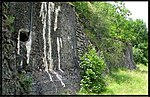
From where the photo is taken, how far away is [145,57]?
4778 centimetres

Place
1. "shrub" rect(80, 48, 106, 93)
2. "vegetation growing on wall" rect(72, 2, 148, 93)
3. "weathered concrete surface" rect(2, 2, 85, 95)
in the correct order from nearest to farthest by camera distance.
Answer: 1. "weathered concrete surface" rect(2, 2, 85, 95)
2. "shrub" rect(80, 48, 106, 93)
3. "vegetation growing on wall" rect(72, 2, 148, 93)

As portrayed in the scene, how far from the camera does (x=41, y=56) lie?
12.1 meters

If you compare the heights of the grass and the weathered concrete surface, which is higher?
the weathered concrete surface

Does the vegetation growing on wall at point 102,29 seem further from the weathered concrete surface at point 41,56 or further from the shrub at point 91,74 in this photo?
the weathered concrete surface at point 41,56

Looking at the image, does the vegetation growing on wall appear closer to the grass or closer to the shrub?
the shrub

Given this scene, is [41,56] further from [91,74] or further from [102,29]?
[102,29]

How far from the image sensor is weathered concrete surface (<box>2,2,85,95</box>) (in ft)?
35.9

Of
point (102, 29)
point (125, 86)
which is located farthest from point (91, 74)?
point (102, 29)

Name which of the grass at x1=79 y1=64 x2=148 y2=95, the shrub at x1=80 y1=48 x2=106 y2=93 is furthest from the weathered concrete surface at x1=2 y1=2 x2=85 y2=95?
the grass at x1=79 y1=64 x2=148 y2=95

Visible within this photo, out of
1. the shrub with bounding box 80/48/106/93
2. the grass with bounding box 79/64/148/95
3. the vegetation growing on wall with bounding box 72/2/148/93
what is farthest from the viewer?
the vegetation growing on wall with bounding box 72/2/148/93

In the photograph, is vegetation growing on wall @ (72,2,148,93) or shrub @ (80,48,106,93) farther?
vegetation growing on wall @ (72,2,148,93)

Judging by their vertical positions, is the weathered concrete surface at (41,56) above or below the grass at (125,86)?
above

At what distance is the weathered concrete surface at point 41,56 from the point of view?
35.9 ft

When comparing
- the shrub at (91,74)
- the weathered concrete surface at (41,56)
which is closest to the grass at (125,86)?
the shrub at (91,74)
